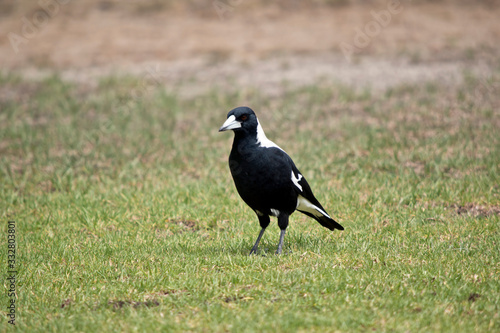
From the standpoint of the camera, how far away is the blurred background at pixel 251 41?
1322 cm

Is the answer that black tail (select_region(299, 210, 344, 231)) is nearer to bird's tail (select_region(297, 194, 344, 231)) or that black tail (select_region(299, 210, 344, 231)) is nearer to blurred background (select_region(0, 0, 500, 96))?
bird's tail (select_region(297, 194, 344, 231))

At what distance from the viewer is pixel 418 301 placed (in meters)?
4.09

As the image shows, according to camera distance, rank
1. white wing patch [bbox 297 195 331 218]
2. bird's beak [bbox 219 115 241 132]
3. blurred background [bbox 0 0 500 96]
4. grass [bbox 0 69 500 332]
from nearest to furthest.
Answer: grass [bbox 0 69 500 332] → bird's beak [bbox 219 115 241 132] → white wing patch [bbox 297 195 331 218] → blurred background [bbox 0 0 500 96]

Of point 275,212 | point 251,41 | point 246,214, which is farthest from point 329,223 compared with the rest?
point 251,41

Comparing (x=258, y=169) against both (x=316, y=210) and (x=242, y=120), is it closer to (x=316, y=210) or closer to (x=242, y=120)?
(x=242, y=120)

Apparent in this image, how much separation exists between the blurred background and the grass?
134cm

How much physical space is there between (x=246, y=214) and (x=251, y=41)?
10.2 m

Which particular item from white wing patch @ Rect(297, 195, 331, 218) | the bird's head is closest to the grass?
white wing patch @ Rect(297, 195, 331, 218)

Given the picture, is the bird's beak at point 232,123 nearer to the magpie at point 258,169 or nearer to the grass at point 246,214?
the magpie at point 258,169

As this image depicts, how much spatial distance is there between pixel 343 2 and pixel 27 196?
13125 mm

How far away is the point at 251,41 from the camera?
52.3 ft

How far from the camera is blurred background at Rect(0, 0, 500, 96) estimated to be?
43.4ft

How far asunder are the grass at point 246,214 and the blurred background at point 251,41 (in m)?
1.34

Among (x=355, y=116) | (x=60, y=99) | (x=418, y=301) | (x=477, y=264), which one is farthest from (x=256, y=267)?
(x=60, y=99)
